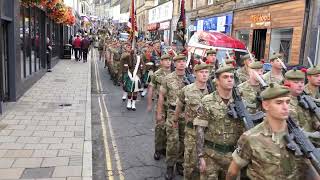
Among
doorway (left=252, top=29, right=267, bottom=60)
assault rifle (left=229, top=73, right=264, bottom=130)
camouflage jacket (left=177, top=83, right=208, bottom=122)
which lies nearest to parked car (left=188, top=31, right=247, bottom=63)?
doorway (left=252, top=29, right=267, bottom=60)

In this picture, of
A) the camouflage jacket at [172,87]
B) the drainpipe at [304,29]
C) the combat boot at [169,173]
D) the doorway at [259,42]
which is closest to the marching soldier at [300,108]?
the camouflage jacket at [172,87]

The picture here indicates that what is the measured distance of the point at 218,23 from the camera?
24469mm

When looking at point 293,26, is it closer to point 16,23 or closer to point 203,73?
point 16,23

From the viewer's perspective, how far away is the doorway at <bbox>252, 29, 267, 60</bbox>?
741 inches

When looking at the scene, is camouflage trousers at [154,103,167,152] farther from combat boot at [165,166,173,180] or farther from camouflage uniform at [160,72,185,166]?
combat boot at [165,166,173,180]

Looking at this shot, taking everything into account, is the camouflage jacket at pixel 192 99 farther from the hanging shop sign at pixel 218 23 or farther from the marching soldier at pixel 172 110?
the hanging shop sign at pixel 218 23

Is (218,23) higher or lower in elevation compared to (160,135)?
higher

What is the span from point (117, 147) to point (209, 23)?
19.2 m

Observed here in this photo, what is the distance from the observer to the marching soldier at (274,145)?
11.4ft

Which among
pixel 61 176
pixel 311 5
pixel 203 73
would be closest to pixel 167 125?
pixel 203 73

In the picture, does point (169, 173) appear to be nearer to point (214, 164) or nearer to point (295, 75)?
point (214, 164)

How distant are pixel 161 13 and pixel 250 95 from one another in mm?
37859

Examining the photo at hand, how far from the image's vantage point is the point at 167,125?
22.0ft

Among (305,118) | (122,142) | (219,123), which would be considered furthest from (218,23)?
(219,123)
